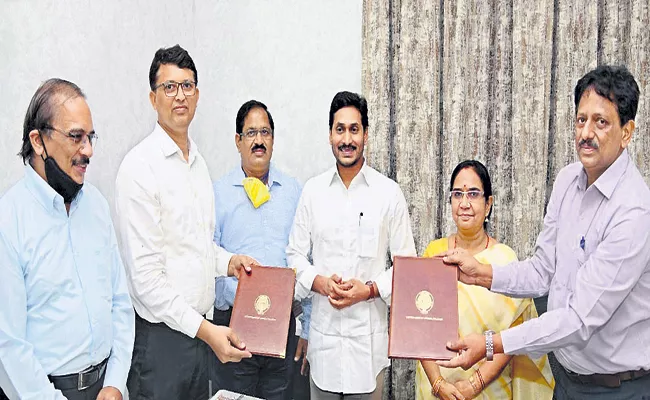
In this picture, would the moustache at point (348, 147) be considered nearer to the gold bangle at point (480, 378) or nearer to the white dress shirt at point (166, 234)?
the white dress shirt at point (166, 234)

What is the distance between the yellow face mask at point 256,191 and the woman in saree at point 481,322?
74cm

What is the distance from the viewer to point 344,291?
90.9 inches

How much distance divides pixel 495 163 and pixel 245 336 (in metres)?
1.53

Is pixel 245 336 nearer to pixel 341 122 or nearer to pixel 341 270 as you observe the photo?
pixel 341 270

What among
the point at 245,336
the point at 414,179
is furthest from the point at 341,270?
the point at 414,179

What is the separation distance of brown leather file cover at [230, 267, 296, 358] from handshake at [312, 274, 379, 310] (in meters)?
0.19

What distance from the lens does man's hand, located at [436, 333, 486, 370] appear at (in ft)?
6.43

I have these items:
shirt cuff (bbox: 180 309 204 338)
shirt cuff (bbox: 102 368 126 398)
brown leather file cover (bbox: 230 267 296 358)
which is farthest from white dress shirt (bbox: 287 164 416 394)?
shirt cuff (bbox: 102 368 126 398)

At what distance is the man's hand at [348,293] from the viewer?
90.7 inches

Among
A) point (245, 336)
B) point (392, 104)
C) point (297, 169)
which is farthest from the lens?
point (297, 169)

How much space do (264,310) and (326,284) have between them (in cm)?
30

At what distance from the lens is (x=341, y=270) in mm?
2416

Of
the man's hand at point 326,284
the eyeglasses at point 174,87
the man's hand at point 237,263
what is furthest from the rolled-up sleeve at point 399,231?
the eyeglasses at point 174,87

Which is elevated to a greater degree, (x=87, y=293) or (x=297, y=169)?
(x=297, y=169)
